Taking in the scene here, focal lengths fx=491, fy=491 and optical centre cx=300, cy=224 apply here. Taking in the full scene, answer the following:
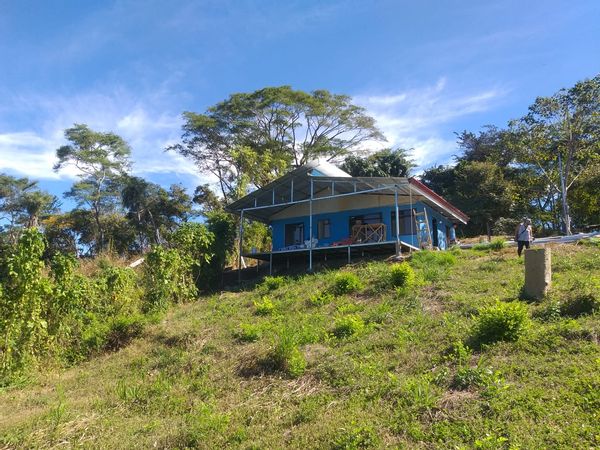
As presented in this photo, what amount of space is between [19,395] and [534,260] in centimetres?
1016

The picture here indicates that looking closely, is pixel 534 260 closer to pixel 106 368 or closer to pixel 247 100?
pixel 106 368

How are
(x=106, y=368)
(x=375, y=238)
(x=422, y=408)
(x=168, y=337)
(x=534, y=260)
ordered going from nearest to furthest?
(x=422, y=408) < (x=534, y=260) < (x=106, y=368) < (x=168, y=337) < (x=375, y=238)

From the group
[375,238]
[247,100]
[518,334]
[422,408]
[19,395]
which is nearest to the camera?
[422,408]

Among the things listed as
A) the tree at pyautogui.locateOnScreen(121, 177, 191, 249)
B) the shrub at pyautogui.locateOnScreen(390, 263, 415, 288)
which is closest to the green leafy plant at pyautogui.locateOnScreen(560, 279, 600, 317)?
the shrub at pyautogui.locateOnScreen(390, 263, 415, 288)

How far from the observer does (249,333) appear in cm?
1082

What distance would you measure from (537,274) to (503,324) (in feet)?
8.67

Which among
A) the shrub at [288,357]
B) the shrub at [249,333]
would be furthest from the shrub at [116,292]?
the shrub at [288,357]

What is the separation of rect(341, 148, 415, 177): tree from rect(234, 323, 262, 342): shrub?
21393 millimetres

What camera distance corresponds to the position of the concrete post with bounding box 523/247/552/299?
9.57 meters

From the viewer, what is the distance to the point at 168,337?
1188 cm

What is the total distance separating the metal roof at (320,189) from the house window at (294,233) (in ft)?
3.05

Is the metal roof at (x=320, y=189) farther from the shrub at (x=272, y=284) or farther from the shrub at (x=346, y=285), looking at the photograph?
the shrub at (x=346, y=285)

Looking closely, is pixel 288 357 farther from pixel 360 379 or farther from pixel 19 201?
pixel 19 201

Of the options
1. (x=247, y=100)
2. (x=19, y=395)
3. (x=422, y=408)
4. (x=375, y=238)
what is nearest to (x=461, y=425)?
(x=422, y=408)
